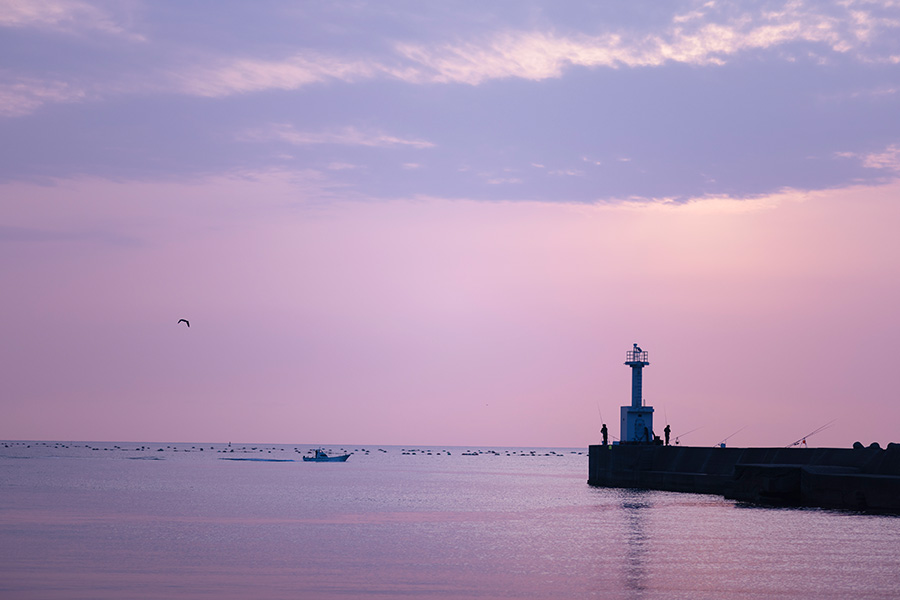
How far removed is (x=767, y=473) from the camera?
2452 inches

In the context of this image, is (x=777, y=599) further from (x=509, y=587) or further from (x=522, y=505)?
(x=522, y=505)

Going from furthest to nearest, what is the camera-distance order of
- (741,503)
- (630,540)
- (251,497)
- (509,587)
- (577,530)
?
1. (251,497)
2. (741,503)
3. (577,530)
4. (630,540)
5. (509,587)

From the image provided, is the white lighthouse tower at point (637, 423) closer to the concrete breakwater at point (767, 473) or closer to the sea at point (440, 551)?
the concrete breakwater at point (767, 473)

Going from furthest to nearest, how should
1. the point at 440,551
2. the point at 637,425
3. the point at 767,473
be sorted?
the point at 637,425 < the point at 767,473 < the point at 440,551

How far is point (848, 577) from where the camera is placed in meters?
31.4

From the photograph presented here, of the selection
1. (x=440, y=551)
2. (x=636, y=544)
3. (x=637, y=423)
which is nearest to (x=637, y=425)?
(x=637, y=423)

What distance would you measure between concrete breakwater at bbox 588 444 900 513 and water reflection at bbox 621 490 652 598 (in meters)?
5.12

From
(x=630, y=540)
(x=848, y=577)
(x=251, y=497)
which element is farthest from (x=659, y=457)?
(x=848, y=577)

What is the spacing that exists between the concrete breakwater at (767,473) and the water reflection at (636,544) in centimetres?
512

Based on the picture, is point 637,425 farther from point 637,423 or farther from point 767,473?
point 767,473

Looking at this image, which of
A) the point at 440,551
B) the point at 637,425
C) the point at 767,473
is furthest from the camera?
the point at 637,425

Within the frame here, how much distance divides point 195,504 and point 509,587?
40.7 metres

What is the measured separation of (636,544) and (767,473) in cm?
2370

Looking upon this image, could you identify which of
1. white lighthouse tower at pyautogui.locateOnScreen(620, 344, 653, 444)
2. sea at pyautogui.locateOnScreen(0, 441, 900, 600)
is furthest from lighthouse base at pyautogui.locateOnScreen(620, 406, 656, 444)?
sea at pyautogui.locateOnScreen(0, 441, 900, 600)
